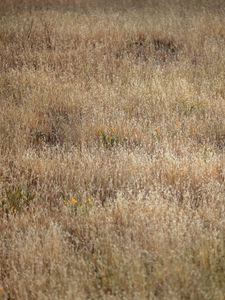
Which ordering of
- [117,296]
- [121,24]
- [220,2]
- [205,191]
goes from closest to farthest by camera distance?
[117,296] → [205,191] → [121,24] → [220,2]

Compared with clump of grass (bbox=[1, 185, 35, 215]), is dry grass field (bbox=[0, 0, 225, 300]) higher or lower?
higher

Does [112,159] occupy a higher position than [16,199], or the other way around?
[112,159]

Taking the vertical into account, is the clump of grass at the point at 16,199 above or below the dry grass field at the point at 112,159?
below

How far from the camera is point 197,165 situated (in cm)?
526

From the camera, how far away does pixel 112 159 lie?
559cm

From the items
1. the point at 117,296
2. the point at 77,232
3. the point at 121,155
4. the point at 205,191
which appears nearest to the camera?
the point at 117,296

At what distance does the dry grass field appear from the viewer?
11.9ft

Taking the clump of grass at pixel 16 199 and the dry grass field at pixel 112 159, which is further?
the clump of grass at pixel 16 199

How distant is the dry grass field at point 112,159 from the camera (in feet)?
11.9

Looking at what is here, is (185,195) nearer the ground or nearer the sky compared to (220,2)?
nearer the ground

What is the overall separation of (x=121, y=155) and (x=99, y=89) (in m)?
2.46

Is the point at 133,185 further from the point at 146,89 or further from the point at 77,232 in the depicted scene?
the point at 146,89

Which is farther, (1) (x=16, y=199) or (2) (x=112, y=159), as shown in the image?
A: (2) (x=112, y=159)

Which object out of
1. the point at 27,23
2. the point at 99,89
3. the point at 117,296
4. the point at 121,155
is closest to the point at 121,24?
the point at 27,23
